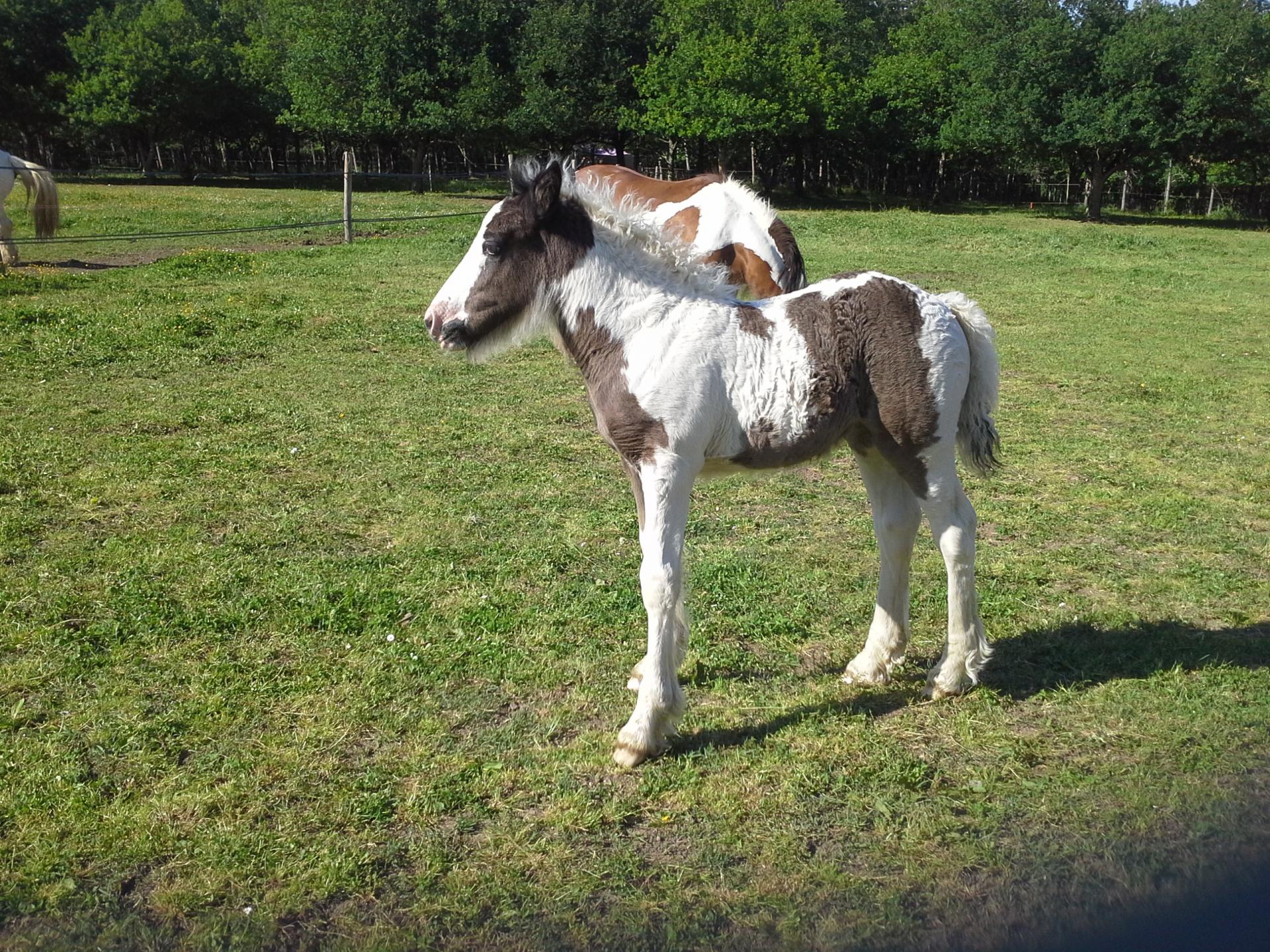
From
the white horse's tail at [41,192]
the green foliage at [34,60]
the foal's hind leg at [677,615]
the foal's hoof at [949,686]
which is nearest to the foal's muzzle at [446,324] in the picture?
the foal's hind leg at [677,615]

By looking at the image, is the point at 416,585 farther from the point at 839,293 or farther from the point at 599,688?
the point at 839,293

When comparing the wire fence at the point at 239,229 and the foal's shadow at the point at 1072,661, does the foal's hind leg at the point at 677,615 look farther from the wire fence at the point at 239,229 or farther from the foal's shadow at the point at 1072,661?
the wire fence at the point at 239,229

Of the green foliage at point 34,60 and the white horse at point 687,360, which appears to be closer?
the white horse at point 687,360

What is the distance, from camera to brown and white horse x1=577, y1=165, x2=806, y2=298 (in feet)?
23.4

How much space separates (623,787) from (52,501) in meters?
4.75

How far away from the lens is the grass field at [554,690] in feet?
10.5

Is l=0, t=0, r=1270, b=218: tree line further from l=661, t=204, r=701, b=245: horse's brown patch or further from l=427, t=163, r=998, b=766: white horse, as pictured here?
l=427, t=163, r=998, b=766: white horse

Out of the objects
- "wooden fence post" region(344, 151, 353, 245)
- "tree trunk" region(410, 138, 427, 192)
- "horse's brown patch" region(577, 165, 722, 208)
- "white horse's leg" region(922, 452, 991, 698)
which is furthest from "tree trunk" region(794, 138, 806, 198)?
"white horse's leg" region(922, 452, 991, 698)

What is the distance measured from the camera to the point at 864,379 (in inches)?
159

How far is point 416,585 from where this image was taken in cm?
552

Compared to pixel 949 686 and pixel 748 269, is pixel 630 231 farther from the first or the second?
pixel 748 269

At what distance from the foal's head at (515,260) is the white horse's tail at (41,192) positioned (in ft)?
50.5

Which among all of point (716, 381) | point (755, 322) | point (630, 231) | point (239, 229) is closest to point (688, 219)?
point (630, 231)

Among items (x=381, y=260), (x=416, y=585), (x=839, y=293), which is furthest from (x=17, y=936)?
(x=381, y=260)
